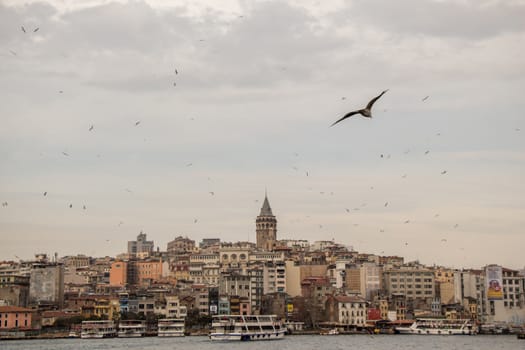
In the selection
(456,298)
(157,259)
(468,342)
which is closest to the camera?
(468,342)

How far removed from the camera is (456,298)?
6962 centimetres

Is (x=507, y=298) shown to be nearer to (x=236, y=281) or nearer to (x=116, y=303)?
(x=236, y=281)

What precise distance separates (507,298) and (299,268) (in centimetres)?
1598

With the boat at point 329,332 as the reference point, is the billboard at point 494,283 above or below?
above

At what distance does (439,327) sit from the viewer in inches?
2339

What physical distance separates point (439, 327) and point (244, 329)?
43.1 feet

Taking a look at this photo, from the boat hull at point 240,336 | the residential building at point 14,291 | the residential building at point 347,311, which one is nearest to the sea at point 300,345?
the boat hull at point 240,336

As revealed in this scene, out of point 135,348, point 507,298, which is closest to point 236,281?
point 507,298

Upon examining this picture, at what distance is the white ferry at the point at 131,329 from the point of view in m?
55.3

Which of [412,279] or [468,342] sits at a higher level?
[412,279]

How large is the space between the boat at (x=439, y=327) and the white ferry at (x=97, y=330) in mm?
15997

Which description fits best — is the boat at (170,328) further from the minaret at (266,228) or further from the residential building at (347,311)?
the minaret at (266,228)

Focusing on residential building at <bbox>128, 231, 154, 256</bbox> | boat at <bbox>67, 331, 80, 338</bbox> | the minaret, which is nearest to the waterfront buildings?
boat at <bbox>67, 331, 80, 338</bbox>

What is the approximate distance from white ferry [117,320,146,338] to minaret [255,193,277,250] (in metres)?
40.9
